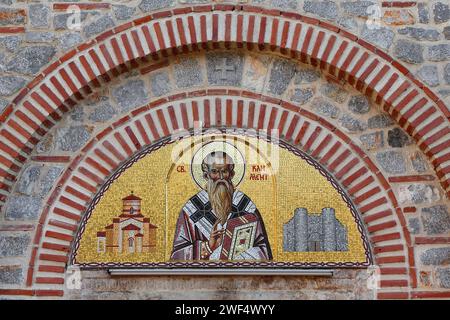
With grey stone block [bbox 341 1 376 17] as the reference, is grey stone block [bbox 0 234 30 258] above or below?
below

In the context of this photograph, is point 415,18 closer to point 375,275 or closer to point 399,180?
point 399,180

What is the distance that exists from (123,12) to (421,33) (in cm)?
252

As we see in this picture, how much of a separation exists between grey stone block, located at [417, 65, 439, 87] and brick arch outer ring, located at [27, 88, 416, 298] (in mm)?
795

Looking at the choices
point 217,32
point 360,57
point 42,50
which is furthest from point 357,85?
point 42,50

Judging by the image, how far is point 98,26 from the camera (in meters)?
6.88

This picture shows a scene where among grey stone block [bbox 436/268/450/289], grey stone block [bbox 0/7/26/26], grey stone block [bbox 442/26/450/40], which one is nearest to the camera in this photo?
grey stone block [bbox 436/268/450/289]

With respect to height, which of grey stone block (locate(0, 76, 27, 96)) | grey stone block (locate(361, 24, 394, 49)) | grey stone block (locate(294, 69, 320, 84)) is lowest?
grey stone block (locate(0, 76, 27, 96))

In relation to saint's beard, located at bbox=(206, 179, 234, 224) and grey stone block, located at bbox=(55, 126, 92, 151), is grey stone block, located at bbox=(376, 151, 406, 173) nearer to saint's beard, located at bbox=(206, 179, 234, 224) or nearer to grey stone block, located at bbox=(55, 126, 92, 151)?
saint's beard, located at bbox=(206, 179, 234, 224)

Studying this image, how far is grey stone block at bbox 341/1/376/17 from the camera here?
6.87 metres

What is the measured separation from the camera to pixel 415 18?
686 centimetres

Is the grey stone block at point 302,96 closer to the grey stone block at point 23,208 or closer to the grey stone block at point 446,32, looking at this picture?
the grey stone block at point 446,32

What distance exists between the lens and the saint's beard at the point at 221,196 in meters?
6.83

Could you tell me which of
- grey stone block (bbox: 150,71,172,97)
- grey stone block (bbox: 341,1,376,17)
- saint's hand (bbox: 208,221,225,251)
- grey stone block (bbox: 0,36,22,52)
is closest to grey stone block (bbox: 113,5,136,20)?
grey stone block (bbox: 150,71,172,97)
